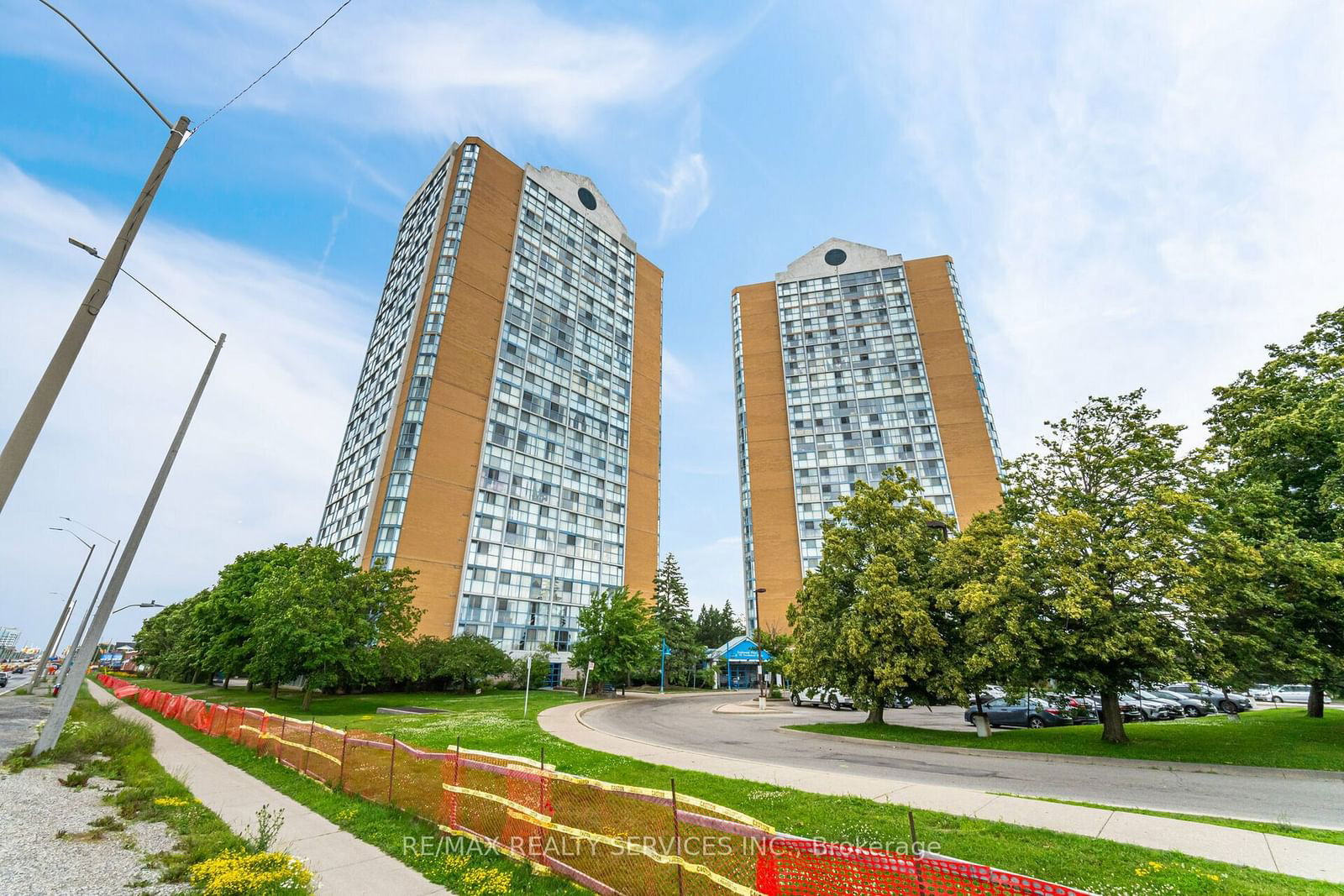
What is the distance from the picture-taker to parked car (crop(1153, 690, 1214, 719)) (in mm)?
27373

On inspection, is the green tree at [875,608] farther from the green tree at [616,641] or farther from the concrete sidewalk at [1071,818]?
the green tree at [616,641]

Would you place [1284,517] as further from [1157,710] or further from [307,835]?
[307,835]

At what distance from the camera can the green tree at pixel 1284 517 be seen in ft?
46.4

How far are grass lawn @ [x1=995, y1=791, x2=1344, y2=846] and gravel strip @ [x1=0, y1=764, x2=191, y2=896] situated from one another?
12908mm

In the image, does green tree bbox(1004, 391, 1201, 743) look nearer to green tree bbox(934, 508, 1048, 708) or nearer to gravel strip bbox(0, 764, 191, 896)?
green tree bbox(934, 508, 1048, 708)

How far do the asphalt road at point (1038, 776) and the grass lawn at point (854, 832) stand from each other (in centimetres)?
354

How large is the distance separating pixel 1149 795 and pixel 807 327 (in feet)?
247

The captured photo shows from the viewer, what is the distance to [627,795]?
5.92 metres

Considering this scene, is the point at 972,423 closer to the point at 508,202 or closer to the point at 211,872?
the point at 508,202


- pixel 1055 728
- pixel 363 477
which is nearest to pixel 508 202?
pixel 363 477

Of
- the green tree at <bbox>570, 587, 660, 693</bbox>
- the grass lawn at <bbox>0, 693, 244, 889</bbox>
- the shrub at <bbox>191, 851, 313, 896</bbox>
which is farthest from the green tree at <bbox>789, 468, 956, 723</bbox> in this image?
the grass lawn at <bbox>0, 693, 244, 889</bbox>

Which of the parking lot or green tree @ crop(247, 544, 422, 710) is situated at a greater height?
green tree @ crop(247, 544, 422, 710)

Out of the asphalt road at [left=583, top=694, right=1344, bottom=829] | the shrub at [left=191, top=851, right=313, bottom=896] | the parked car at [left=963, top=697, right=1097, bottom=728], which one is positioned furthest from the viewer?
the parked car at [left=963, top=697, right=1097, bottom=728]

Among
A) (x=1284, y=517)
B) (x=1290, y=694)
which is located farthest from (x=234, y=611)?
(x=1290, y=694)
